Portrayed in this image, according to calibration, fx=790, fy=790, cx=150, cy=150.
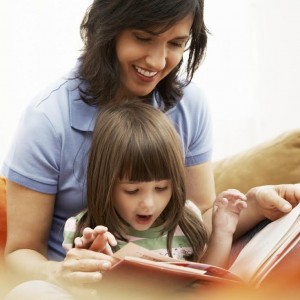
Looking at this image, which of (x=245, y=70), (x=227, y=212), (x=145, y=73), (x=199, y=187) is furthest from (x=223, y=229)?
(x=245, y=70)

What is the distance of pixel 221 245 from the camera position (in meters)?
1.61

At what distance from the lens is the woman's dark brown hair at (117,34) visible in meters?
1.57

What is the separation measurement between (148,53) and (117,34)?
7 cm

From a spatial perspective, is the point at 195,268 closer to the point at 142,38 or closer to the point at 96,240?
the point at 96,240

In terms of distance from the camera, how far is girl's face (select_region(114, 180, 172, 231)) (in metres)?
1.52

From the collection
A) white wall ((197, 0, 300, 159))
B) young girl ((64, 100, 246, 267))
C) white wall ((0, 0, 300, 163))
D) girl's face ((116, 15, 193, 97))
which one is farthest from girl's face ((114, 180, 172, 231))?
white wall ((197, 0, 300, 159))

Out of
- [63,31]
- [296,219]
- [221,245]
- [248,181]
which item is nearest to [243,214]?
[221,245]

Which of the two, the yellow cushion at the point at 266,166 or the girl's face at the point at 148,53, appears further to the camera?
the yellow cushion at the point at 266,166

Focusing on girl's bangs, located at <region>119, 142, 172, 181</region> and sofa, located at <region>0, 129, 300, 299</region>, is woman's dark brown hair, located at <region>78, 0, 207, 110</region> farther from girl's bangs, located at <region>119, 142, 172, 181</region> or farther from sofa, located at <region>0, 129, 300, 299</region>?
sofa, located at <region>0, 129, 300, 299</region>

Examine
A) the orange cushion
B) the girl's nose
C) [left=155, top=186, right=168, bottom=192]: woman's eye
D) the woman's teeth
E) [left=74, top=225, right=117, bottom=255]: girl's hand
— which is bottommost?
the orange cushion

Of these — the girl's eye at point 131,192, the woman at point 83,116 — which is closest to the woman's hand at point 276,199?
the woman at point 83,116

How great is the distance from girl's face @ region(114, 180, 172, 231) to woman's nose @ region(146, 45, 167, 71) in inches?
9.6

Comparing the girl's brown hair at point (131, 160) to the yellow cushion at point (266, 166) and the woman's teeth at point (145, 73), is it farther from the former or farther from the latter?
the yellow cushion at point (266, 166)

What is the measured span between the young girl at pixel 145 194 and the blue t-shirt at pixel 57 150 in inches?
3.1
